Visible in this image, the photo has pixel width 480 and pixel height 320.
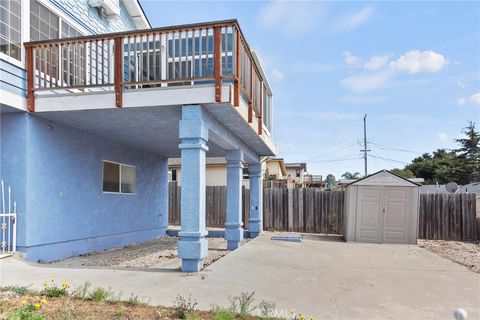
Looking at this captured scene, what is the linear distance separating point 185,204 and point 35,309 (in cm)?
258

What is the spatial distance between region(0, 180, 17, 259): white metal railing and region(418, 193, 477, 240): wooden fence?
11609 millimetres

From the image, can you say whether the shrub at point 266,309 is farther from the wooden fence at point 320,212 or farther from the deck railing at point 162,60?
the wooden fence at point 320,212

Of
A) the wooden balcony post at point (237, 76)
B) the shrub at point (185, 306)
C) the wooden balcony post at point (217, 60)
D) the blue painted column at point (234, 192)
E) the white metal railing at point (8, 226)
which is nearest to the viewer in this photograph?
the shrub at point (185, 306)

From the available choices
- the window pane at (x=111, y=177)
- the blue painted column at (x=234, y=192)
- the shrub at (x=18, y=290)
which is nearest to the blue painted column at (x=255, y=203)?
the blue painted column at (x=234, y=192)

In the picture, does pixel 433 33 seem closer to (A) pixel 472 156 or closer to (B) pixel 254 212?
(B) pixel 254 212

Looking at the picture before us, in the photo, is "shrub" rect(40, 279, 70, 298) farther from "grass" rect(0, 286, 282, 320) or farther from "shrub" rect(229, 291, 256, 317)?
"shrub" rect(229, 291, 256, 317)

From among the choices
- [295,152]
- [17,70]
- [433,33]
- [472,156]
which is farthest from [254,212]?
[295,152]

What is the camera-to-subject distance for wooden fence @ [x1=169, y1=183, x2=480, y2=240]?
12.4 meters

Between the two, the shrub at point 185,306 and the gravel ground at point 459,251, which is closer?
the shrub at point 185,306

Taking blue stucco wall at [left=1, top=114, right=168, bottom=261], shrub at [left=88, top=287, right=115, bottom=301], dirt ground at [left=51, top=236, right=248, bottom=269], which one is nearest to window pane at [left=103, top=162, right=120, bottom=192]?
blue stucco wall at [left=1, top=114, right=168, bottom=261]

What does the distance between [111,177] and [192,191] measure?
14.4 ft

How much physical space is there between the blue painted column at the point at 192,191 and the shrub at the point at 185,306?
1423 millimetres

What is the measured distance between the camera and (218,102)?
5.98 metres

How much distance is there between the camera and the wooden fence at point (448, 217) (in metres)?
12.3
